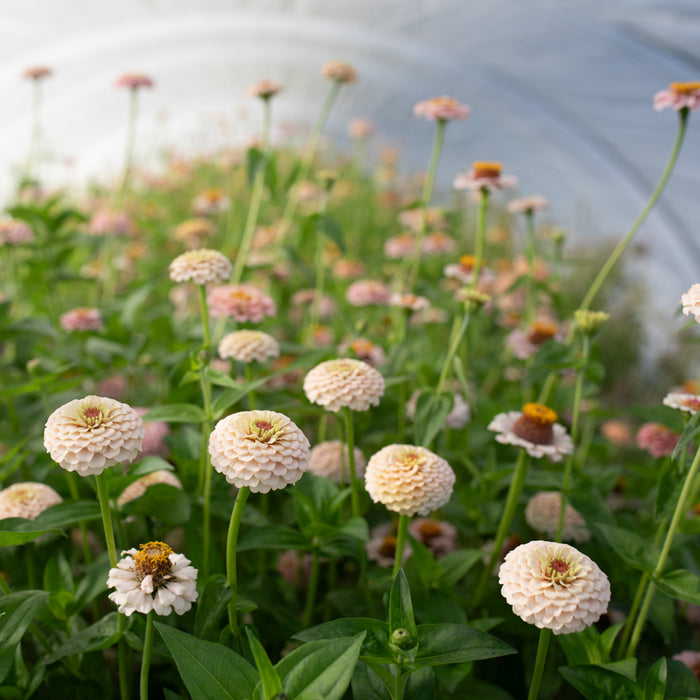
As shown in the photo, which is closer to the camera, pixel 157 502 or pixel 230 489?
pixel 157 502

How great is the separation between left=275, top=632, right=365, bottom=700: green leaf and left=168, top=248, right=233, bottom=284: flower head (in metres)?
0.54

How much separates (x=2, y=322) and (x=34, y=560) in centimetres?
59

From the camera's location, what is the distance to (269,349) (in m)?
1.06

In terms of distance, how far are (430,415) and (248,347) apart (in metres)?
0.32

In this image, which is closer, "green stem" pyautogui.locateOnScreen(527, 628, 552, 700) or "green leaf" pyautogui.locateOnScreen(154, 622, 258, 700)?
"green leaf" pyautogui.locateOnScreen(154, 622, 258, 700)

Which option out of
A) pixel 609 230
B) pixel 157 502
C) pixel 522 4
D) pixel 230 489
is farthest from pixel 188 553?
pixel 609 230

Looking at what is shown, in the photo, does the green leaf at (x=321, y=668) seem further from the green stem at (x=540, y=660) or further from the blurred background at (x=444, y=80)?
the blurred background at (x=444, y=80)

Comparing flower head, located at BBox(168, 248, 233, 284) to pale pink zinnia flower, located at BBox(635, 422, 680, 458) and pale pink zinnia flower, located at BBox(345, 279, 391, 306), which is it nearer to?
pale pink zinnia flower, located at BBox(345, 279, 391, 306)

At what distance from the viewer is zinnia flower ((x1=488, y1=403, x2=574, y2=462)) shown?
97cm

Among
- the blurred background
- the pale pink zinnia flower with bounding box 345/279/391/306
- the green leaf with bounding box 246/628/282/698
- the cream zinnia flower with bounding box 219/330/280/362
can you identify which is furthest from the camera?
the blurred background

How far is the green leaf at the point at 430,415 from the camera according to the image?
1.06 metres

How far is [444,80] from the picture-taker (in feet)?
12.5

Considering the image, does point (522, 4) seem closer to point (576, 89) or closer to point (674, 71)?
point (576, 89)

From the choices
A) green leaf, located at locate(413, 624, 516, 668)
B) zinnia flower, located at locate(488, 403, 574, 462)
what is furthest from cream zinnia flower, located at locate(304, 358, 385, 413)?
green leaf, located at locate(413, 624, 516, 668)
